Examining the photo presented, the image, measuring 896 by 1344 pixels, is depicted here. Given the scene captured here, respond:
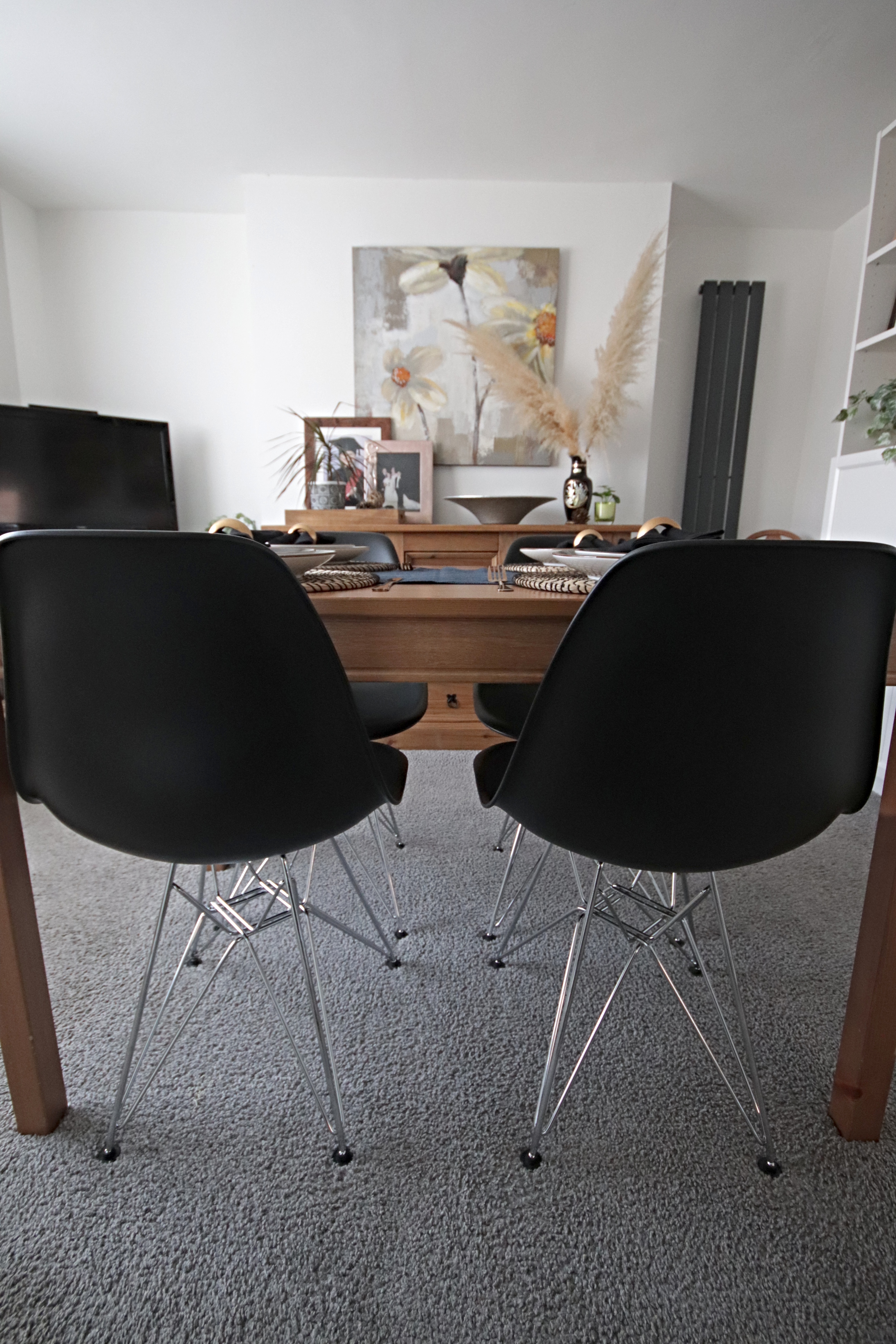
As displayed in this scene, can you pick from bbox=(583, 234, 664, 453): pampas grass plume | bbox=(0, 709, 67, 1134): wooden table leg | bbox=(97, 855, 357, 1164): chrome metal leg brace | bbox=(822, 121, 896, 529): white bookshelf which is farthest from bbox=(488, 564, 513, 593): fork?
bbox=(583, 234, 664, 453): pampas grass plume

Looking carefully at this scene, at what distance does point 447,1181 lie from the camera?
31.3 inches

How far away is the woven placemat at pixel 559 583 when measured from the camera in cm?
81

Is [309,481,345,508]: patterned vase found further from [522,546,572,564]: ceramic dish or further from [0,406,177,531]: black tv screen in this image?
[522,546,572,564]: ceramic dish

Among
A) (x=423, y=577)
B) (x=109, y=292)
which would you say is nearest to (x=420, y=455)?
(x=109, y=292)

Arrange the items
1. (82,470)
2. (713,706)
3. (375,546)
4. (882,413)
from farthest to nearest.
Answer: (82,470)
(882,413)
(375,546)
(713,706)

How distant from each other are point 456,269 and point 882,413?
225 centimetres

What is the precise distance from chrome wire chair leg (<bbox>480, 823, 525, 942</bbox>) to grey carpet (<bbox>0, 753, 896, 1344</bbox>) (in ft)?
0.29

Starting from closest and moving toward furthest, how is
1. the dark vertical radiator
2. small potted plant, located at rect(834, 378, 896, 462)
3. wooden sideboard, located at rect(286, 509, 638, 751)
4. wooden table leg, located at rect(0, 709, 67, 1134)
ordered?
1. wooden table leg, located at rect(0, 709, 67, 1134)
2. small potted plant, located at rect(834, 378, 896, 462)
3. wooden sideboard, located at rect(286, 509, 638, 751)
4. the dark vertical radiator

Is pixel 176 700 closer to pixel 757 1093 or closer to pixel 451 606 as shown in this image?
pixel 451 606

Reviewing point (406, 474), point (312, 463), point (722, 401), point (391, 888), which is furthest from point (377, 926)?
point (722, 401)

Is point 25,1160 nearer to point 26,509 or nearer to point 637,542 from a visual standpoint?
point 637,542

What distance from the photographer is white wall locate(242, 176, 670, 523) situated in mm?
3084

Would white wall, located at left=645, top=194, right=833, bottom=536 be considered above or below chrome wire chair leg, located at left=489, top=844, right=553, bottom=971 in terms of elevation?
above

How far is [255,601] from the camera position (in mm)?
582
